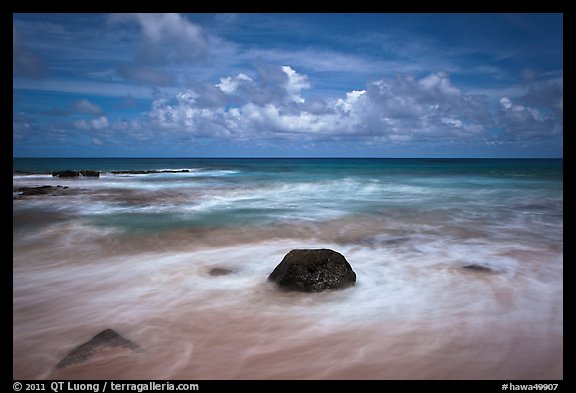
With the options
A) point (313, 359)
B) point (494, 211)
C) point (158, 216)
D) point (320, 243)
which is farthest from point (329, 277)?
point (494, 211)

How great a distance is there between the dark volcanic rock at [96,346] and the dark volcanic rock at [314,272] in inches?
86.4

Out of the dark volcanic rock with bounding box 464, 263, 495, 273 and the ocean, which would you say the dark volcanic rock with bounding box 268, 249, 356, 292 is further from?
the dark volcanic rock with bounding box 464, 263, 495, 273

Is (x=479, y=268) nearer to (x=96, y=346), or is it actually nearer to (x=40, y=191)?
(x=96, y=346)

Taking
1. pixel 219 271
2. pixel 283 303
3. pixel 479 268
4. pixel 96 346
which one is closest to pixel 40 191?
pixel 219 271

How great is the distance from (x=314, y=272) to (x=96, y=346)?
2.76 m

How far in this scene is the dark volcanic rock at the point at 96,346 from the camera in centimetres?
344

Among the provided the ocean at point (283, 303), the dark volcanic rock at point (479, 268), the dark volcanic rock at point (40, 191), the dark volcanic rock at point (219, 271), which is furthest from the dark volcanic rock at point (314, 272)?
the dark volcanic rock at point (40, 191)

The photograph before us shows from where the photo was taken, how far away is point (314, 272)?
16.7ft

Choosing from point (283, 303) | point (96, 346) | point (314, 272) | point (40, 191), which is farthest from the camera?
→ point (40, 191)

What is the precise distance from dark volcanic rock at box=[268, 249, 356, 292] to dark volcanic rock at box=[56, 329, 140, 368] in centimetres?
219
